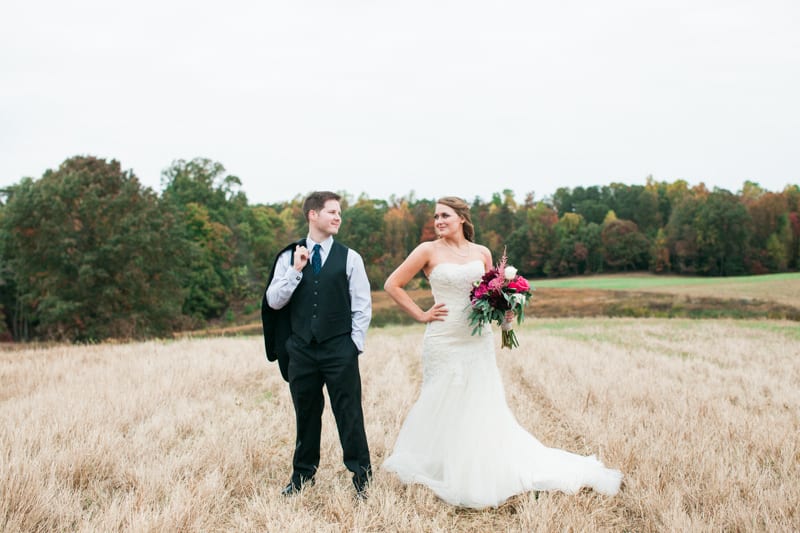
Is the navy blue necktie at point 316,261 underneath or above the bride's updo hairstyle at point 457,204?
underneath

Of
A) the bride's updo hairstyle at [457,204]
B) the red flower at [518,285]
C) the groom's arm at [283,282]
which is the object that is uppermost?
the bride's updo hairstyle at [457,204]

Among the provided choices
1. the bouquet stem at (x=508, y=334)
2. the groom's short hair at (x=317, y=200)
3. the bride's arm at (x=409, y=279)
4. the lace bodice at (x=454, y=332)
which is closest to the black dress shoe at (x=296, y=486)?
the lace bodice at (x=454, y=332)

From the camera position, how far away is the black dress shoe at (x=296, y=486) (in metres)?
4.82

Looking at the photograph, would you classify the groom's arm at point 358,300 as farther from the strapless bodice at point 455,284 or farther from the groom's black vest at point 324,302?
the strapless bodice at point 455,284

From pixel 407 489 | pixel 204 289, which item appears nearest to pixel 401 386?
pixel 407 489

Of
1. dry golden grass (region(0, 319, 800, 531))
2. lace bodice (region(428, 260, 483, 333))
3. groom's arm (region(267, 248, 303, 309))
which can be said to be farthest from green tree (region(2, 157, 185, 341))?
lace bodice (region(428, 260, 483, 333))

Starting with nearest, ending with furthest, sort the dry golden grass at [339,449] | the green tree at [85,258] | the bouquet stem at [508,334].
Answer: the dry golden grass at [339,449] → the bouquet stem at [508,334] → the green tree at [85,258]

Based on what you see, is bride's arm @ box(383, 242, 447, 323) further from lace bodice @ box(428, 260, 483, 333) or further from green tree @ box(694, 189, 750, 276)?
green tree @ box(694, 189, 750, 276)

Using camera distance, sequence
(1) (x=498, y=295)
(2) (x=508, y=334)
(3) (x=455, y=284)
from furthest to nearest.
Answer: (2) (x=508, y=334) < (3) (x=455, y=284) < (1) (x=498, y=295)

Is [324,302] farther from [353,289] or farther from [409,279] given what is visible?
[409,279]

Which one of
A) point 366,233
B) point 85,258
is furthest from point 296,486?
point 366,233

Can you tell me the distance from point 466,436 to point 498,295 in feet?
4.25

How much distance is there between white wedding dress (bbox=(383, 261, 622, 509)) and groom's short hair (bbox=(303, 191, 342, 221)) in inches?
47.6

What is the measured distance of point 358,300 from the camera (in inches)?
192
